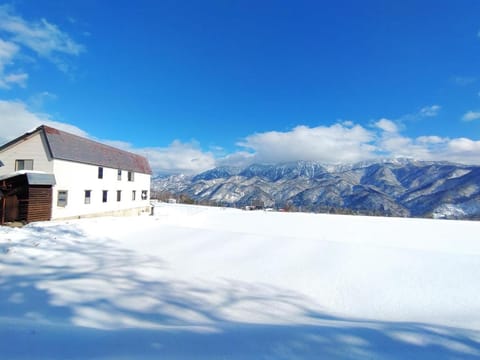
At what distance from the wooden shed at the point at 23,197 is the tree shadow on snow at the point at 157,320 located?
11077 millimetres

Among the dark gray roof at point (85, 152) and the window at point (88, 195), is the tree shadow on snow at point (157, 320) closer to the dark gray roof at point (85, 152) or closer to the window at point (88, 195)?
the dark gray roof at point (85, 152)

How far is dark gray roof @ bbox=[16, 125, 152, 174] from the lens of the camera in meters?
17.5

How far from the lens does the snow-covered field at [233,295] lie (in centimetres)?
239

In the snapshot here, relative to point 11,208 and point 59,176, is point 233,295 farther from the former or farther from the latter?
point 59,176

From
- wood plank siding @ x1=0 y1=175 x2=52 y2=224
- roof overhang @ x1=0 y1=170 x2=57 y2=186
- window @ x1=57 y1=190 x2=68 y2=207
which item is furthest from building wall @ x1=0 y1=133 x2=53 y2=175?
window @ x1=57 y1=190 x2=68 y2=207

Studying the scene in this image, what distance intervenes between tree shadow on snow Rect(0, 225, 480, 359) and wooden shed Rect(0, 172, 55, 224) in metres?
11.1

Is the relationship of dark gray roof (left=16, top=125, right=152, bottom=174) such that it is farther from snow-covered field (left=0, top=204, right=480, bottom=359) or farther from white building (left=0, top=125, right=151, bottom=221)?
snow-covered field (left=0, top=204, right=480, bottom=359)

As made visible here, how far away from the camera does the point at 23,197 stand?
15.8m

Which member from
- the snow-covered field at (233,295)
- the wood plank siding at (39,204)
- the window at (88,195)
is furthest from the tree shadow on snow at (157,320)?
the window at (88,195)

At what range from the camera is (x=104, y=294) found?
14.7 feet

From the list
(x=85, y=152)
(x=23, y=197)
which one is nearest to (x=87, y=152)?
(x=85, y=152)

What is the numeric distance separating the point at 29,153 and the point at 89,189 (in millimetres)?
4819

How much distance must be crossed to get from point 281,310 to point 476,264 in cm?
664

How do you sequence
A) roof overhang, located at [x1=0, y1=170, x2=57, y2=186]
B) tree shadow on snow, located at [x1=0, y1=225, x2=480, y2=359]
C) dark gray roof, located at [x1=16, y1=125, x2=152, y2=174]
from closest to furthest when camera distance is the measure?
tree shadow on snow, located at [x1=0, y1=225, x2=480, y2=359]
roof overhang, located at [x1=0, y1=170, x2=57, y2=186]
dark gray roof, located at [x1=16, y1=125, x2=152, y2=174]
